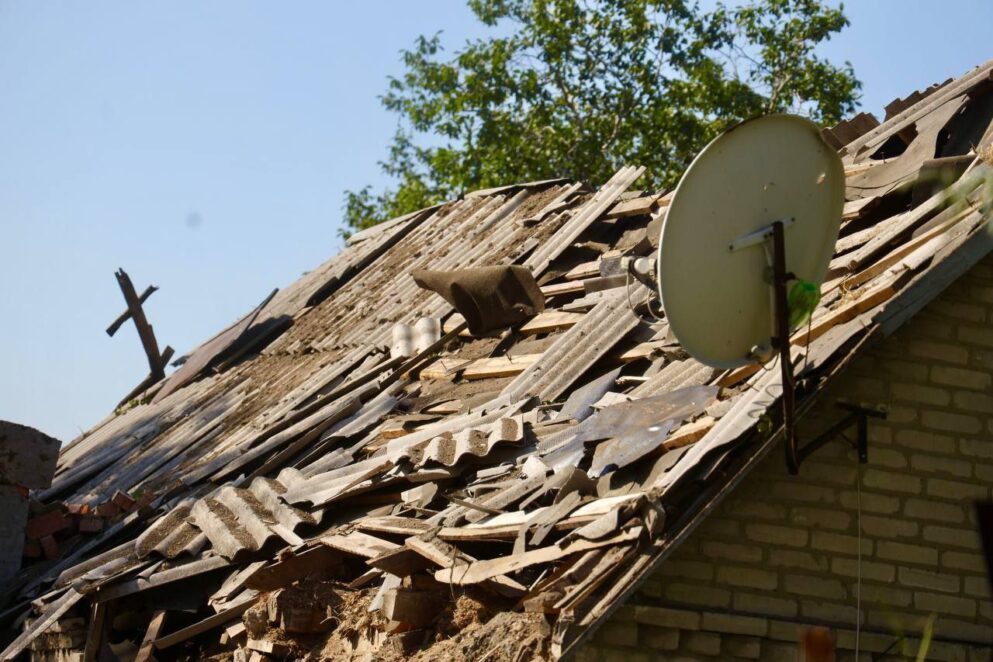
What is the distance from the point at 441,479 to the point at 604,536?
187 cm

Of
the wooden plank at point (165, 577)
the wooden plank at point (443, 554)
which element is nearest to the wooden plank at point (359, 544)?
the wooden plank at point (443, 554)

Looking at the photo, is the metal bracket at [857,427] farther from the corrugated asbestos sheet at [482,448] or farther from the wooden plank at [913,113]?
the wooden plank at [913,113]

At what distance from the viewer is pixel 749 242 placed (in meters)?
5.82

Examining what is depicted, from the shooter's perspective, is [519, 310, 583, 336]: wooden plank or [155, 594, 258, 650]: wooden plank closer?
[155, 594, 258, 650]: wooden plank

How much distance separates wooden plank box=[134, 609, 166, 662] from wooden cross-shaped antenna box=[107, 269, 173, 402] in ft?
27.0

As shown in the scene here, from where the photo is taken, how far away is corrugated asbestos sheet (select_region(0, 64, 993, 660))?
5.93 meters

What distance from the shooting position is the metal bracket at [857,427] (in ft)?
19.9

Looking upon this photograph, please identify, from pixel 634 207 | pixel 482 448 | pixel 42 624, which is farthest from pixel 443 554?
pixel 634 207

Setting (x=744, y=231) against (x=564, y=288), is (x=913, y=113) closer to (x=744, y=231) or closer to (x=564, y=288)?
(x=564, y=288)

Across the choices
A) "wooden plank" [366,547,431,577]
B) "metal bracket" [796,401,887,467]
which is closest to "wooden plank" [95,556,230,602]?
"wooden plank" [366,547,431,577]

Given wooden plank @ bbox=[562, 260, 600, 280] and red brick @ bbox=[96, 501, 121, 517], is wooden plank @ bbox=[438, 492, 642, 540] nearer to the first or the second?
wooden plank @ bbox=[562, 260, 600, 280]

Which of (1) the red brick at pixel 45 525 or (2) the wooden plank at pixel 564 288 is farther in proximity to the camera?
(1) the red brick at pixel 45 525

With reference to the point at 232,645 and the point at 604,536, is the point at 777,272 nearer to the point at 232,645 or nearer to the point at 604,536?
the point at 604,536

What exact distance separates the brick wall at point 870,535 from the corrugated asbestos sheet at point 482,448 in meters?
0.32
